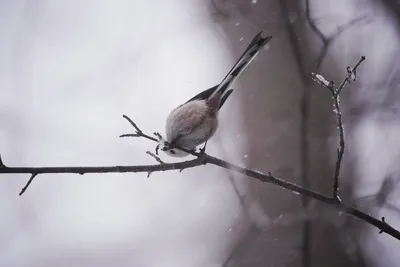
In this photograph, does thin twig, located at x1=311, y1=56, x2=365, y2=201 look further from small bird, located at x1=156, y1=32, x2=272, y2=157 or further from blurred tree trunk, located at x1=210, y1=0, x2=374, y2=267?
blurred tree trunk, located at x1=210, y1=0, x2=374, y2=267

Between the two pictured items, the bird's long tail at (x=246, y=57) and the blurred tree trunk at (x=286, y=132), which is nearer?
the bird's long tail at (x=246, y=57)

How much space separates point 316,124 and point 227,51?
497mm

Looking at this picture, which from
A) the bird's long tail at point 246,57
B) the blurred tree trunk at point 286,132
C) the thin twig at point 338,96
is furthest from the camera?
the blurred tree trunk at point 286,132

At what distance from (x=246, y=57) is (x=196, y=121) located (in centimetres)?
19

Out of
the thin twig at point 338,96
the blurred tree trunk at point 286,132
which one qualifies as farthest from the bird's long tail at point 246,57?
the blurred tree trunk at point 286,132

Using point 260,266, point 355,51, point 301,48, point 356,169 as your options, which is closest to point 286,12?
point 301,48

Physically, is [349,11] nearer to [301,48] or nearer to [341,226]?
[301,48]

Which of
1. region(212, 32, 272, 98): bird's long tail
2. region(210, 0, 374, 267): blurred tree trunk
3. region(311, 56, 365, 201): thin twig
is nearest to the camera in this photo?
region(311, 56, 365, 201): thin twig

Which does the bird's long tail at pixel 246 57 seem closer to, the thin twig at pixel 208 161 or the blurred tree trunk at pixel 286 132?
the thin twig at pixel 208 161

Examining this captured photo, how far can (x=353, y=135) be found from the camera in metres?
1.70

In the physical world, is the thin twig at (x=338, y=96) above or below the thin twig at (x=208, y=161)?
above

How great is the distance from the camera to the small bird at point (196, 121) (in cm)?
97

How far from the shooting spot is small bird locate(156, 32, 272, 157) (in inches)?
38.3

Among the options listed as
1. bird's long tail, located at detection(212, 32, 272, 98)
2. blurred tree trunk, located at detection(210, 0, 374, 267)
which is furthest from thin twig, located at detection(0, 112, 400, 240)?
blurred tree trunk, located at detection(210, 0, 374, 267)
